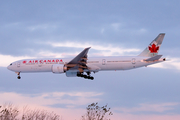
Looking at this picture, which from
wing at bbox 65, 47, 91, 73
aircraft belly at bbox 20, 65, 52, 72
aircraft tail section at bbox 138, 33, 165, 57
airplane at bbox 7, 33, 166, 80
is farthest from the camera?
aircraft belly at bbox 20, 65, 52, 72

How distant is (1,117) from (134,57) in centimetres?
2338

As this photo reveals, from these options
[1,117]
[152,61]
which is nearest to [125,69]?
[152,61]

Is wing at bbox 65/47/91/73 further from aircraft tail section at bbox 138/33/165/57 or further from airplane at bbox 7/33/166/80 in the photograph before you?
aircraft tail section at bbox 138/33/165/57

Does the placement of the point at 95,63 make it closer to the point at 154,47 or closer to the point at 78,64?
the point at 78,64

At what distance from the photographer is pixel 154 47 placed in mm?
40188

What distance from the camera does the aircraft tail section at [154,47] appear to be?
39.9 metres

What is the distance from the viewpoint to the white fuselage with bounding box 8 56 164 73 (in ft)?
127

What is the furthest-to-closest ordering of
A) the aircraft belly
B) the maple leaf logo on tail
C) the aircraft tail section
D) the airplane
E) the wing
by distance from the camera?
1. the aircraft belly
2. the maple leaf logo on tail
3. the aircraft tail section
4. the airplane
5. the wing

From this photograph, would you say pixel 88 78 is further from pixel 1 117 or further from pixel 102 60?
pixel 1 117

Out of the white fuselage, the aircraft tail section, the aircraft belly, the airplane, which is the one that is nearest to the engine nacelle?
the airplane

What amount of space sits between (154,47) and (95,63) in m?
10.4

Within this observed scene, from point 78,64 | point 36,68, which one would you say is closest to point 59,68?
point 78,64

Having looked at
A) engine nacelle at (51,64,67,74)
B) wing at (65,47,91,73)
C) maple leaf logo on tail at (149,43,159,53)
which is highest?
maple leaf logo on tail at (149,43,159,53)

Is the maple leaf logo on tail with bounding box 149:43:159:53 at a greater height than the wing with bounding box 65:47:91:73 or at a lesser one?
greater
